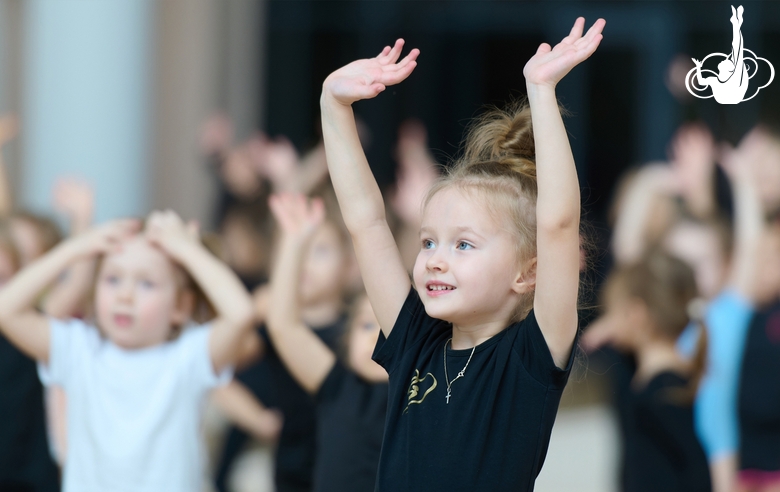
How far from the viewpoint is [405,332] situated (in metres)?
2.19

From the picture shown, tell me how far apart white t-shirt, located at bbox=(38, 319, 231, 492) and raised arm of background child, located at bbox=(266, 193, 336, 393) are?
0.23m

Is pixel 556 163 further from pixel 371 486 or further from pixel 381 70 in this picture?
pixel 371 486

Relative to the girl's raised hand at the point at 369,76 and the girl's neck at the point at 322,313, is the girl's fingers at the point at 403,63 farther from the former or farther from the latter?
the girl's neck at the point at 322,313

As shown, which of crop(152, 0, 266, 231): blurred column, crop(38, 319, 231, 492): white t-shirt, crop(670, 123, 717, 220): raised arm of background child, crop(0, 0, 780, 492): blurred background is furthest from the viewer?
crop(152, 0, 266, 231): blurred column

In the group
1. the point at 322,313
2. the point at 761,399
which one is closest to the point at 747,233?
the point at 761,399

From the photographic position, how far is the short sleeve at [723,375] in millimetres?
4270

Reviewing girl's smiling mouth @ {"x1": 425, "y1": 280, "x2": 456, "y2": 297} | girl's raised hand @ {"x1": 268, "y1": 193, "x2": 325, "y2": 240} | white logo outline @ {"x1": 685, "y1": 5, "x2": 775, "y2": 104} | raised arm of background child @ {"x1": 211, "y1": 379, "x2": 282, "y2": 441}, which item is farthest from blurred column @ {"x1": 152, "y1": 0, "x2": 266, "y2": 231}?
girl's smiling mouth @ {"x1": 425, "y1": 280, "x2": 456, "y2": 297}

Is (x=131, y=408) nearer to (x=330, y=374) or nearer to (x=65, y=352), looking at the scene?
(x=65, y=352)

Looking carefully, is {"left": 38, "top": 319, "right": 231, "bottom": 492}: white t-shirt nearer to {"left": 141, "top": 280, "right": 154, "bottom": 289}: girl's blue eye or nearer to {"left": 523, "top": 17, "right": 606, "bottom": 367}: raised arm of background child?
{"left": 141, "top": 280, "right": 154, "bottom": 289}: girl's blue eye

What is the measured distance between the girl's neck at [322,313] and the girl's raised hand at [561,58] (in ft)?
8.14

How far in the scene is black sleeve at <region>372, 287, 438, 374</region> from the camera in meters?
2.19

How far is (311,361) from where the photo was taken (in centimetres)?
330

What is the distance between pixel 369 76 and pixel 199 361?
143 cm

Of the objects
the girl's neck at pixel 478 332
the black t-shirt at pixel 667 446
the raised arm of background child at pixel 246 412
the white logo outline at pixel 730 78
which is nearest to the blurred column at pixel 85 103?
the raised arm of background child at pixel 246 412
